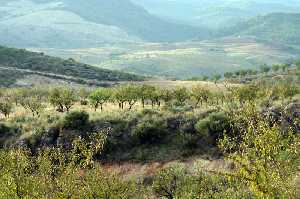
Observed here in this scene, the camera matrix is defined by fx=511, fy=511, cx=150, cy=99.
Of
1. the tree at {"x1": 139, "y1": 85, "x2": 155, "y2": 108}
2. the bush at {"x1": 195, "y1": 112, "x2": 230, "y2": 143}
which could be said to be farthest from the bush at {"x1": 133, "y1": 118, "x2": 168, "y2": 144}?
the tree at {"x1": 139, "y1": 85, "x2": 155, "y2": 108}

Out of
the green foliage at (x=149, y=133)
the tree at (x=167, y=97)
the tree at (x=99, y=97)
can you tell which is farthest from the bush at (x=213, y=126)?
the tree at (x=99, y=97)

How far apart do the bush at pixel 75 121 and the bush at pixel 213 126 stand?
17605mm

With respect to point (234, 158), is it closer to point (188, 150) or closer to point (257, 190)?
point (257, 190)

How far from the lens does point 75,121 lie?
7862 centimetres

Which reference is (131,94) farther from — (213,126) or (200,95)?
(213,126)

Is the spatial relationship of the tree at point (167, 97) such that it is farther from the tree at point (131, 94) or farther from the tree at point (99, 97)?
the tree at point (99, 97)

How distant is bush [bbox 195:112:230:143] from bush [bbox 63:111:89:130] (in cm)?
1761

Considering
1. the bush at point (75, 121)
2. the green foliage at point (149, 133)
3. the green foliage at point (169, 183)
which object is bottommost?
the green foliage at point (169, 183)

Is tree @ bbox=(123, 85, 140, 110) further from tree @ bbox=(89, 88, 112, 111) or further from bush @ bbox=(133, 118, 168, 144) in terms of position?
bush @ bbox=(133, 118, 168, 144)

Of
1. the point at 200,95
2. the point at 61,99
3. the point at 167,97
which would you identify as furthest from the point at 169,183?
the point at 167,97

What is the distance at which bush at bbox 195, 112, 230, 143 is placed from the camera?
241ft

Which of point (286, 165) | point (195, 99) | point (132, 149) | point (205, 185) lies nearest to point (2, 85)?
point (195, 99)

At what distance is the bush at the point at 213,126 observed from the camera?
73500 millimetres

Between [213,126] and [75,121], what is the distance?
69.6ft
